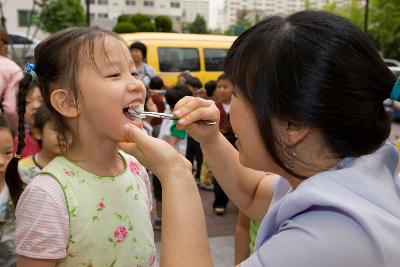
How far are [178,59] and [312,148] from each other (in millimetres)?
8259

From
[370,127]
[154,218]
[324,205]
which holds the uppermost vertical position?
[370,127]

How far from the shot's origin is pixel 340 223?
985mm

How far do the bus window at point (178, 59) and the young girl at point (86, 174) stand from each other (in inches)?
296

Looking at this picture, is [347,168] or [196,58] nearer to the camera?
[347,168]

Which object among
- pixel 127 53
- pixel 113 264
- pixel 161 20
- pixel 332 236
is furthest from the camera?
pixel 161 20

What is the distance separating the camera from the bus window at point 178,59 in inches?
357

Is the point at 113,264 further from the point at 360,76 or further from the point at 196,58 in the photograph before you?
the point at 196,58

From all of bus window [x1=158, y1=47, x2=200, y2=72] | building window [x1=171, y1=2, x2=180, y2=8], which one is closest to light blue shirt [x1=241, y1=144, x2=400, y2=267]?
bus window [x1=158, y1=47, x2=200, y2=72]

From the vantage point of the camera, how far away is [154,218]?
434 cm

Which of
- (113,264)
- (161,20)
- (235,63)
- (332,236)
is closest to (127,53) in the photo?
(235,63)

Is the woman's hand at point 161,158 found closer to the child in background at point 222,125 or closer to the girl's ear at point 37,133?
the girl's ear at point 37,133

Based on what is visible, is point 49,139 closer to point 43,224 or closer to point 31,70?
point 31,70

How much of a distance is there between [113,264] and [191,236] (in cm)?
39

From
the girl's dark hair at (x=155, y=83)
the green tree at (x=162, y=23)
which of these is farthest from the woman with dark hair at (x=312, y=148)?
the green tree at (x=162, y=23)
